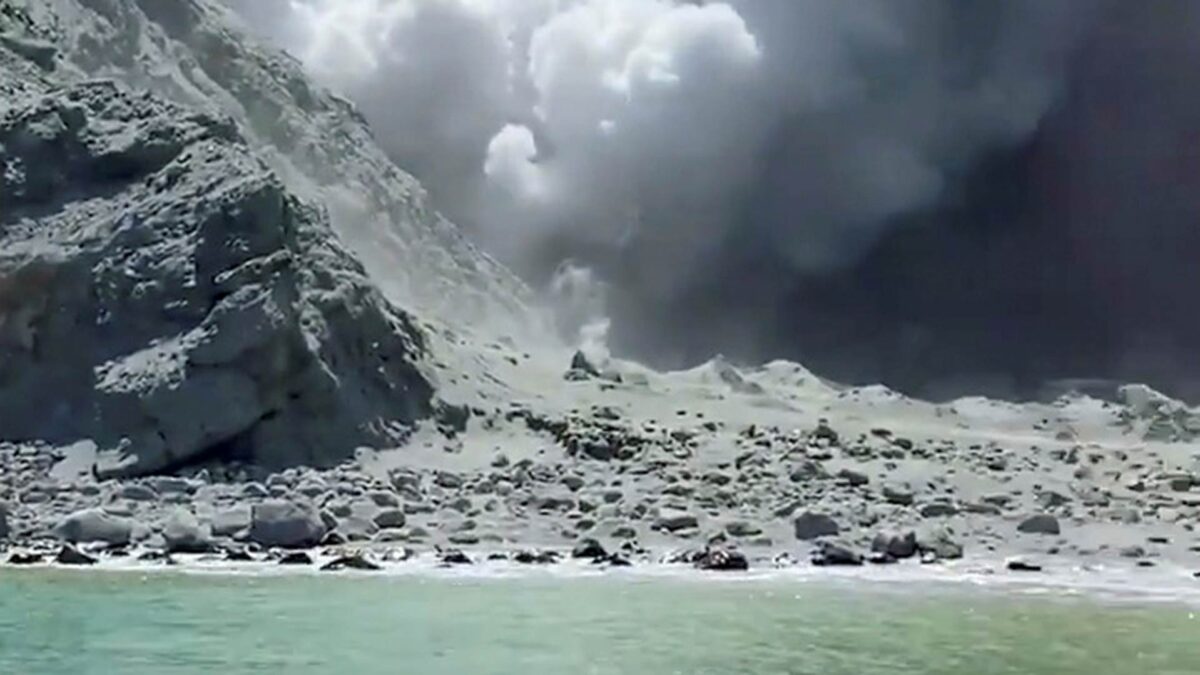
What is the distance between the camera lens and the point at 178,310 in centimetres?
4372

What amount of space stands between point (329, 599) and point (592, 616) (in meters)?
4.23

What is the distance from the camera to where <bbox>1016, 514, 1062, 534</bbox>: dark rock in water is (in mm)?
36844

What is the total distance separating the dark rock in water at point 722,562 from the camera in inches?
1288

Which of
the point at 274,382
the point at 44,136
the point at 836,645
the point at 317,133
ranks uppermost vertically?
the point at 317,133

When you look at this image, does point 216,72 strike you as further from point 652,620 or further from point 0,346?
point 652,620

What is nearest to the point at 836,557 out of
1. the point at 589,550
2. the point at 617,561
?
the point at 617,561

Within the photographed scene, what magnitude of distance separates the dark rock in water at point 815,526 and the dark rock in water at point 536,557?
16.1ft

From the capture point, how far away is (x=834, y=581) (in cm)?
3091

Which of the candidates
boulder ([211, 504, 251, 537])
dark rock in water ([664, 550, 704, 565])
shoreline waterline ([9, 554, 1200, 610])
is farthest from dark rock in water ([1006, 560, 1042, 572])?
boulder ([211, 504, 251, 537])

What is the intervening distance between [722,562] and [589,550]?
274cm

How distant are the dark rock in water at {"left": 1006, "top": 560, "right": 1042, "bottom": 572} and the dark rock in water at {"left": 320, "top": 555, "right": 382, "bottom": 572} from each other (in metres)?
10.7

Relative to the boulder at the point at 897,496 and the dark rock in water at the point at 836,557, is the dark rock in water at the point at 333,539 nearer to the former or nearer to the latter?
the dark rock in water at the point at 836,557

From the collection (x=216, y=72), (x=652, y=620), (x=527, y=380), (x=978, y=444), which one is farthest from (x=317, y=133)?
(x=652, y=620)

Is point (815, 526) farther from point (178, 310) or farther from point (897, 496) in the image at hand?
point (178, 310)
